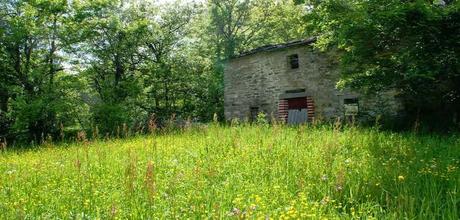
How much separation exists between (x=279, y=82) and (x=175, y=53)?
9217mm

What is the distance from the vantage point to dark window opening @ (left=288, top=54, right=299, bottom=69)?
791 inches

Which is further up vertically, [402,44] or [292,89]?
[402,44]

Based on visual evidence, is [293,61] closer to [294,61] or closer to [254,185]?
[294,61]

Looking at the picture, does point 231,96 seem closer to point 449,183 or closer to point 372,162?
point 372,162

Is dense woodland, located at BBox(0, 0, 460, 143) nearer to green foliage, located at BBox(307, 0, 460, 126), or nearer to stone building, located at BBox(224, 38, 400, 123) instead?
green foliage, located at BBox(307, 0, 460, 126)

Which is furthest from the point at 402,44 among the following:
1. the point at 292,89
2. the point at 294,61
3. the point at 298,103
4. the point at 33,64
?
the point at 33,64

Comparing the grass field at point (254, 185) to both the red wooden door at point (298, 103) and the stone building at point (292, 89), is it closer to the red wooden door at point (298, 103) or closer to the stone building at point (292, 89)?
the stone building at point (292, 89)

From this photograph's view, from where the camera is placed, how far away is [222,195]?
473 cm

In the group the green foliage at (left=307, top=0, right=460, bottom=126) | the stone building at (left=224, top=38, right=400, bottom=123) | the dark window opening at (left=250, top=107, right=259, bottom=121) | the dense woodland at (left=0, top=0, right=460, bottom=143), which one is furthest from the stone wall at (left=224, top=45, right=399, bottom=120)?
the green foliage at (left=307, top=0, right=460, bottom=126)

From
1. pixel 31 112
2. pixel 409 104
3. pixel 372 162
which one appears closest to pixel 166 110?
pixel 31 112

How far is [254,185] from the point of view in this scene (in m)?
5.17

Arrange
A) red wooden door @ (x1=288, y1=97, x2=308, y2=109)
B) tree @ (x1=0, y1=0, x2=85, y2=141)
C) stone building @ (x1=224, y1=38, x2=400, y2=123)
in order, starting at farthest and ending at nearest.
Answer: red wooden door @ (x1=288, y1=97, x2=308, y2=109) → tree @ (x1=0, y1=0, x2=85, y2=141) → stone building @ (x1=224, y1=38, x2=400, y2=123)

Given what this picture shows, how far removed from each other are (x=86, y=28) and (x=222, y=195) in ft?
57.9

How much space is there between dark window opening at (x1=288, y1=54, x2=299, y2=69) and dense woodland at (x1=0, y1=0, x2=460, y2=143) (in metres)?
1.37
